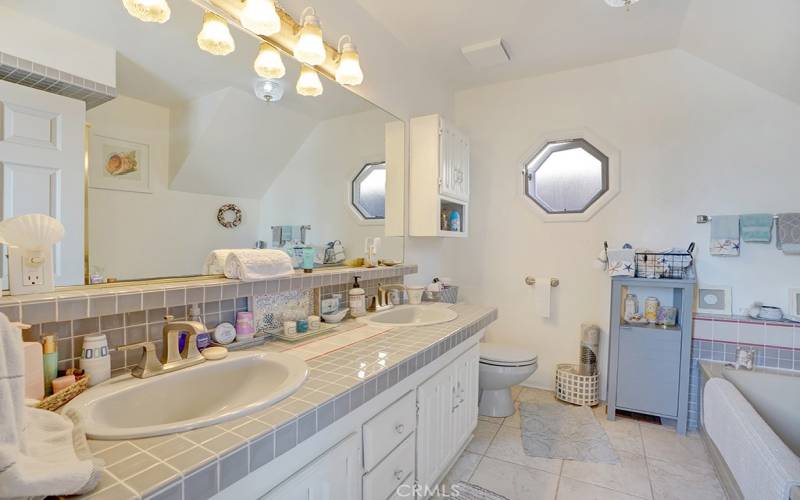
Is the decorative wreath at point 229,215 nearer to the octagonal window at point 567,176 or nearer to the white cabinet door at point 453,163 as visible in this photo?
the white cabinet door at point 453,163

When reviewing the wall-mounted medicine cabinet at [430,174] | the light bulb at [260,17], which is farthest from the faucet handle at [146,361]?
the wall-mounted medicine cabinet at [430,174]

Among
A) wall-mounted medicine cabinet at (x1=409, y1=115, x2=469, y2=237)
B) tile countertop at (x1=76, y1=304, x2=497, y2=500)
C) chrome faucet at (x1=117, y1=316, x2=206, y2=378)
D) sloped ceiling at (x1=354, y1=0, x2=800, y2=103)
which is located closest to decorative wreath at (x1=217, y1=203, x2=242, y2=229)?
chrome faucet at (x1=117, y1=316, x2=206, y2=378)

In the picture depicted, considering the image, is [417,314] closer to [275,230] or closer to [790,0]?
[275,230]

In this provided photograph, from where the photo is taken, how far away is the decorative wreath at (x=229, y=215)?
1470mm

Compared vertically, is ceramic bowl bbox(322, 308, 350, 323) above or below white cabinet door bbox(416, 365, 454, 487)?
above

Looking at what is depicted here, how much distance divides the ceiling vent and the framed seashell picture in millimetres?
2228

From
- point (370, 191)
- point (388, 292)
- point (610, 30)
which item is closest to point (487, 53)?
point (610, 30)

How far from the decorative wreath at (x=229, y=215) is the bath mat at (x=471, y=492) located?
1.64 m

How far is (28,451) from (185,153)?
950 mm

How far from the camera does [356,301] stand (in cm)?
209

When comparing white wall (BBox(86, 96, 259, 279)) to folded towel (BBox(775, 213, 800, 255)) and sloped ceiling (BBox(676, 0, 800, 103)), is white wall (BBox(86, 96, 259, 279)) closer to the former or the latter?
sloped ceiling (BBox(676, 0, 800, 103))

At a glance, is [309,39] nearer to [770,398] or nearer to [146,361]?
[146,361]

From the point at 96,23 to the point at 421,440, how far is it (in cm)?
184

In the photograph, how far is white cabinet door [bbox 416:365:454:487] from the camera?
1.61 m
